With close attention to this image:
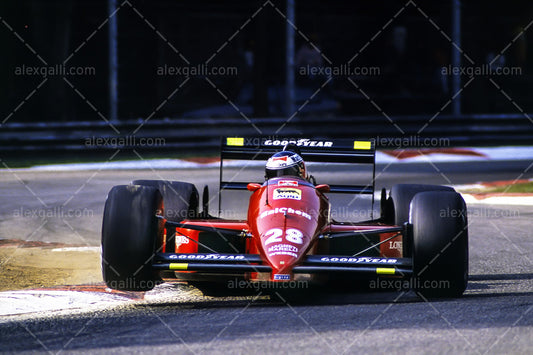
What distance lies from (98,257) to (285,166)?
8.33 ft

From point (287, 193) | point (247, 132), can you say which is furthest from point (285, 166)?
point (247, 132)

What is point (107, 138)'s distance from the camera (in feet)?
58.1

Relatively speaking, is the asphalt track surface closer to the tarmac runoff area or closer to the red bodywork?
the tarmac runoff area

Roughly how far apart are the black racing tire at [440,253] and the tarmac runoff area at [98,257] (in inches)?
68.4

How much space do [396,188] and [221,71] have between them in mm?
11137

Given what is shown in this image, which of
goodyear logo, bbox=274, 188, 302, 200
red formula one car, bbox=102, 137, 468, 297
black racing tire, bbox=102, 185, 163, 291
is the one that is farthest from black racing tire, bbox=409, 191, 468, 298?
black racing tire, bbox=102, 185, 163, 291

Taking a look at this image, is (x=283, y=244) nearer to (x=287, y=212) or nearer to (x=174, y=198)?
(x=287, y=212)

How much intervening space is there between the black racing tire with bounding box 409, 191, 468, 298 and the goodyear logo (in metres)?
1.01

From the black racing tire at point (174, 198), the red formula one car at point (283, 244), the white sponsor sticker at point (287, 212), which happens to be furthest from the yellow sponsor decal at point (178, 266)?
the black racing tire at point (174, 198)

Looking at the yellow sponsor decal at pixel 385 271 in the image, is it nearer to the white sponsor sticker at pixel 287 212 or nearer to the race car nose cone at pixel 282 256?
the race car nose cone at pixel 282 256

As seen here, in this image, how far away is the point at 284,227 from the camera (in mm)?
7156

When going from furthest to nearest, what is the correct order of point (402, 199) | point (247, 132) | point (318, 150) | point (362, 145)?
point (247, 132) → point (318, 150) → point (362, 145) → point (402, 199)

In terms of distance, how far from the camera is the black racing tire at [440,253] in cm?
687

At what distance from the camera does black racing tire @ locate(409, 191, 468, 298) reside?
6871 mm
